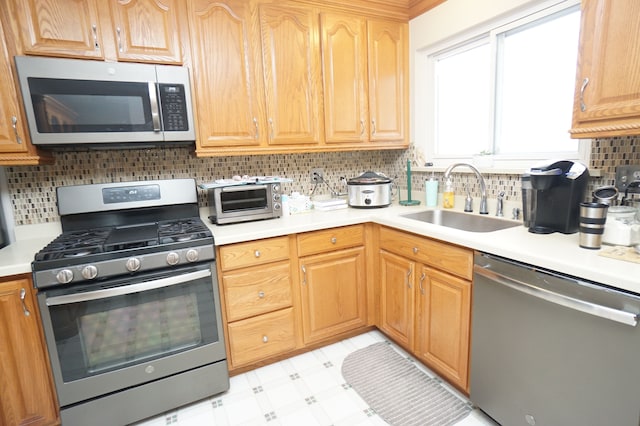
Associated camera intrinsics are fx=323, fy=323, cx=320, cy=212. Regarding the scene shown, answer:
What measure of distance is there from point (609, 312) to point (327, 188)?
190cm

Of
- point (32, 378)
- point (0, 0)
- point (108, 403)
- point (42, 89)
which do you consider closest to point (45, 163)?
point (42, 89)

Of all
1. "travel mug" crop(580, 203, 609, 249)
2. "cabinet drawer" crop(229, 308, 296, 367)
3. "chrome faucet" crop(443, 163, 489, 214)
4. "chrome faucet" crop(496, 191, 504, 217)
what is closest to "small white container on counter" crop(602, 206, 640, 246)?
"travel mug" crop(580, 203, 609, 249)

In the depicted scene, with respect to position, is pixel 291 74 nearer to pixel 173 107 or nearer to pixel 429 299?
pixel 173 107

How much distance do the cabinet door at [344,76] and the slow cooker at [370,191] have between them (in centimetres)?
31

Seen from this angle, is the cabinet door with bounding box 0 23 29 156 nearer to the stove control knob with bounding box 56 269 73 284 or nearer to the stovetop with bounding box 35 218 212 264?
the stovetop with bounding box 35 218 212 264

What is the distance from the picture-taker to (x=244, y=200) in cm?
202

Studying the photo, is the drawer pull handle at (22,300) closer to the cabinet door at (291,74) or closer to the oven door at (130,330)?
the oven door at (130,330)

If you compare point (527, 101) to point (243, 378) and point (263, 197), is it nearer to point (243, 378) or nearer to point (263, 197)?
point (263, 197)

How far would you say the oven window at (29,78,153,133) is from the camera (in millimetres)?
1542

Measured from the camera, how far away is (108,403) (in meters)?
1.54

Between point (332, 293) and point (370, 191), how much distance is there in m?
0.75

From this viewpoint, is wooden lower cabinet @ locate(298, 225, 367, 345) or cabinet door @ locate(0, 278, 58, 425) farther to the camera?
wooden lower cabinet @ locate(298, 225, 367, 345)

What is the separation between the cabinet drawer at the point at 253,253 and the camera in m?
1.75

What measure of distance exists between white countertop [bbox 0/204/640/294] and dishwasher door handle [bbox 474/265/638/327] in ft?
0.26
